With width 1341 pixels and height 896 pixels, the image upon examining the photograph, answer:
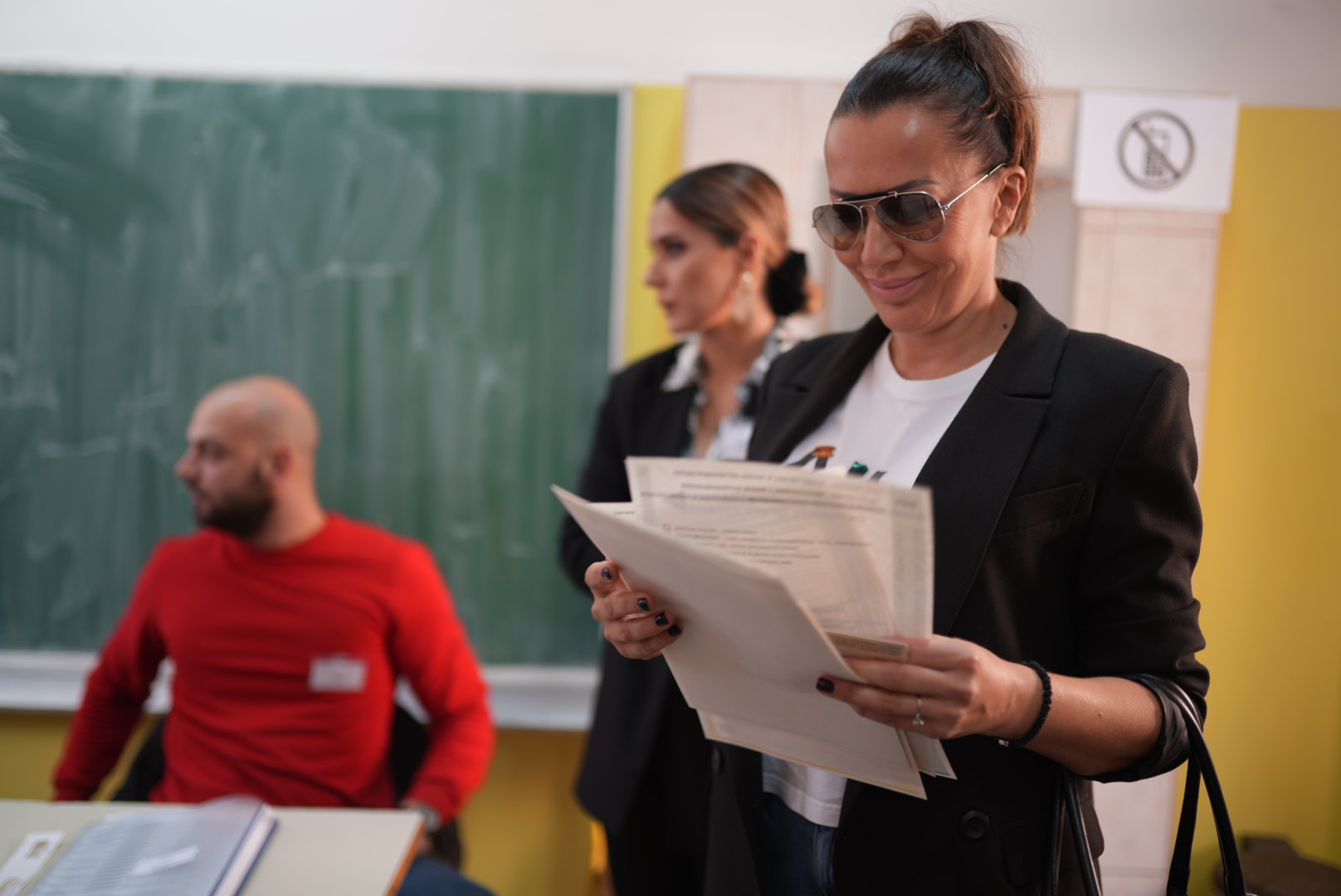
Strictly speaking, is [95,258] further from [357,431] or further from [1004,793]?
[1004,793]

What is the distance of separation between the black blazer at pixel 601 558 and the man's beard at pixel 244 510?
695mm

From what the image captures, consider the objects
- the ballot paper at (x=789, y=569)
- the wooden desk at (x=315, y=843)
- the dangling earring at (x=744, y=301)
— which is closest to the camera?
the ballot paper at (x=789, y=569)

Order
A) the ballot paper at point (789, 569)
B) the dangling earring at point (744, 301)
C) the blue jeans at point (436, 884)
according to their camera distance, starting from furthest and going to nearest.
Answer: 1. the dangling earring at point (744, 301)
2. the blue jeans at point (436, 884)
3. the ballot paper at point (789, 569)

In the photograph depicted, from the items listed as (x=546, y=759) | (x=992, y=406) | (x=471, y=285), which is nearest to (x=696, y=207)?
(x=471, y=285)

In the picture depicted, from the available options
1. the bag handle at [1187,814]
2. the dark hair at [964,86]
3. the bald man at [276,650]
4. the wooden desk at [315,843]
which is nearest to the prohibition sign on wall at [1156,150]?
the dark hair at [964,86]

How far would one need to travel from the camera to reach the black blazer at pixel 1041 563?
0.88m

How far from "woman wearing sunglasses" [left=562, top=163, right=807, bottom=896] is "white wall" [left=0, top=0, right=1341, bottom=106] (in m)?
0.74

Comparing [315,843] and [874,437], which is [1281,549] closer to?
[874,437]

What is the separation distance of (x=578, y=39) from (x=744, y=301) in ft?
3.57

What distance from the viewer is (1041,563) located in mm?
911

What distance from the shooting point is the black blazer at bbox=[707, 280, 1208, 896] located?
0.88m

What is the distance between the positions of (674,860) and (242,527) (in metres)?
1.22

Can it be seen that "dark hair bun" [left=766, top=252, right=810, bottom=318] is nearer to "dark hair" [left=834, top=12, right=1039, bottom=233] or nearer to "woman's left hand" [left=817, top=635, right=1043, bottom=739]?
"dark hair" [left=834, top=12, right=1039, bottom=233]

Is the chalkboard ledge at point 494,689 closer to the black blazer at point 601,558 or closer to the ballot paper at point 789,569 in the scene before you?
the black blazer at point 601,558
